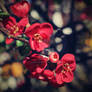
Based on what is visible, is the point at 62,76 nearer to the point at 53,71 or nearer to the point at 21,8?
the point at 53,71

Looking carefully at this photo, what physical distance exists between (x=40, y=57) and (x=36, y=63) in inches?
1.6

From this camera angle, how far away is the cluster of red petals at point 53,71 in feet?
1.97

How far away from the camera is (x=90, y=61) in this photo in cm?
133

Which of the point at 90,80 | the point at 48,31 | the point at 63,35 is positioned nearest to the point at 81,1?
the point at 63,35

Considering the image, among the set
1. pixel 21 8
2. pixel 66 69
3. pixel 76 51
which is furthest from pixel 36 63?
pixel 76 51

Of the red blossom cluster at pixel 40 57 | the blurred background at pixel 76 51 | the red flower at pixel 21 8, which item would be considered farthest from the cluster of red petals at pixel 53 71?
the blurred background at pixel 76 51

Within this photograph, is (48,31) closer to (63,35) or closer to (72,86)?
(63,35)

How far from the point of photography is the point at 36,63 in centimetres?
61

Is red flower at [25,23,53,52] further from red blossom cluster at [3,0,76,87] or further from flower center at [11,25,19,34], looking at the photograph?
flower center at [11,25,19,34]

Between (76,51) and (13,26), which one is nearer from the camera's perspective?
(13,26)

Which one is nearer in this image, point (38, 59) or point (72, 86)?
point (38, 59)

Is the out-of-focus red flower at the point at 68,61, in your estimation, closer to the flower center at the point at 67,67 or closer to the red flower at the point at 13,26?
the flower center at the point at 67,67

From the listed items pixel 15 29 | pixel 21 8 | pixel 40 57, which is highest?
pixel 21 8

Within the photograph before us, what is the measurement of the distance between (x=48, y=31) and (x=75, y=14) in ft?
2.78
